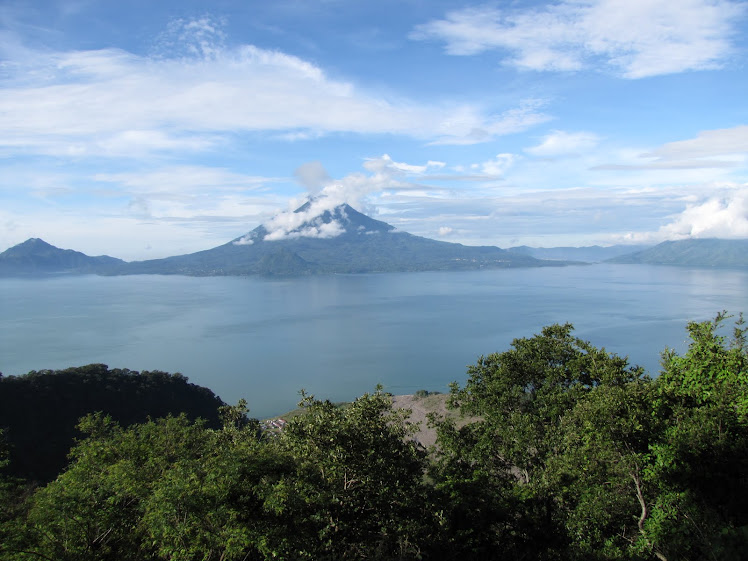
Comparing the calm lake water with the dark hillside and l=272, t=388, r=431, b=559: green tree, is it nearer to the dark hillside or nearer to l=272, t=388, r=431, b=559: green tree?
the dark hillside

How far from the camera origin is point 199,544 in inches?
189

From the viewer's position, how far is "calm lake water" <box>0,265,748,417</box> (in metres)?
47.7

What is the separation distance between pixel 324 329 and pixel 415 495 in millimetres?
66102

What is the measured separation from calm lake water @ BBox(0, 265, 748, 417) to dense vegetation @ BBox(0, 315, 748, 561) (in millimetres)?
32996

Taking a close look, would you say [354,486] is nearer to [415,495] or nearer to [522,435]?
[415,495]

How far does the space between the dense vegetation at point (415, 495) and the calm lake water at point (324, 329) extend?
33.0 metres

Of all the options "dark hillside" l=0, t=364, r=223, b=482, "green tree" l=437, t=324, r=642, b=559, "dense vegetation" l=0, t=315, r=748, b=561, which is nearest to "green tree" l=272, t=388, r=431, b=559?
"dense vegetation" l=0, t=315, r=748, b=561

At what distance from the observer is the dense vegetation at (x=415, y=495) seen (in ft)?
16.4

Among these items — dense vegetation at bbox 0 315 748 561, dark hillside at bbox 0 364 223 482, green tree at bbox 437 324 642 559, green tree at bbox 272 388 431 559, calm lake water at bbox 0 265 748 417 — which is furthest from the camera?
calm lake water at bbox 0 265 748 417

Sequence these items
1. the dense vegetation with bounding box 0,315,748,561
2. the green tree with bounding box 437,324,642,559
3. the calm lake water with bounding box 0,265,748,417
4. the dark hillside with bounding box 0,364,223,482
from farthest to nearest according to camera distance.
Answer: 1. the calm lake water with bounding box 0,265,748,417
2. the dark hillside with bounding box 0,364,223,482
3. the green tree with bounding box 437,324,642,559
4. the dense vegetation with bounding box 0,315,748,561

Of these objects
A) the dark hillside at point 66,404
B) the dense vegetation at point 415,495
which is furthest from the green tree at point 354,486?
the dark hillside at point 66,404

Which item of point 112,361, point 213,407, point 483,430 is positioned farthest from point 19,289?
point 483,430

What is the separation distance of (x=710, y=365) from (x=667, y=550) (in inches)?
104

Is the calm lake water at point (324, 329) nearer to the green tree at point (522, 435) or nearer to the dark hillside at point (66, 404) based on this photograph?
the dark hillside at point (66, 404)
